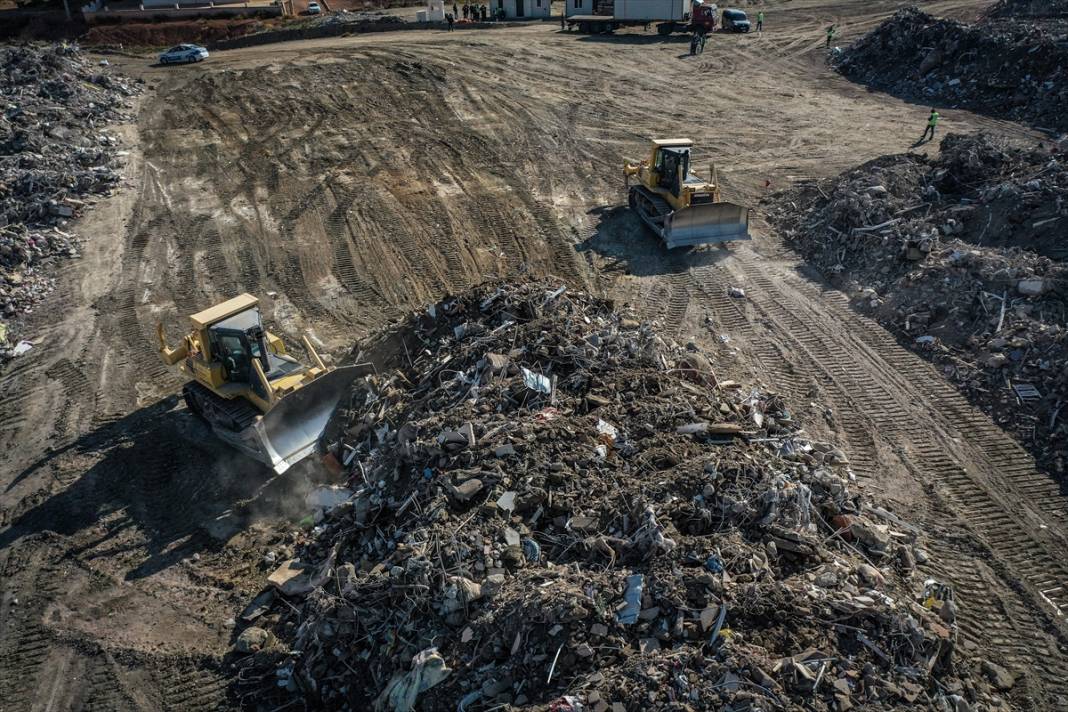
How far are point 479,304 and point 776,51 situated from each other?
23222 millimetres

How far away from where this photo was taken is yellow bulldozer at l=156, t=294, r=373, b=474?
963cm

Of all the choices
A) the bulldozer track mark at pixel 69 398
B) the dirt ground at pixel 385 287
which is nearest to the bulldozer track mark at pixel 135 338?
the dirt ground at pixel 385 287

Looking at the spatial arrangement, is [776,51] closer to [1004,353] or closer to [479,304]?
[1004,353]

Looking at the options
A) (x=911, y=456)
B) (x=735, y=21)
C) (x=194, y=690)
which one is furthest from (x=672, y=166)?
(x=735, y=21)

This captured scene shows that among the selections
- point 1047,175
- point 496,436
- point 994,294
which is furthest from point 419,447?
point 1047,175

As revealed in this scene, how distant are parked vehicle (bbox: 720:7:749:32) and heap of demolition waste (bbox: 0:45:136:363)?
78.0 ft

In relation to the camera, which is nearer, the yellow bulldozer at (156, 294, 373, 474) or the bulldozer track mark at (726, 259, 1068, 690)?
the bulldozer track mark at (726, 259, 1068, 690)

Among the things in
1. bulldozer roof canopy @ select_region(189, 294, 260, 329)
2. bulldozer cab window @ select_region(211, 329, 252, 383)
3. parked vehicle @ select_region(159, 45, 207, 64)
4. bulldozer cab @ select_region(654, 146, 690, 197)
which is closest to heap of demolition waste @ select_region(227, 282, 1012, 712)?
bulldozer cab window @ select_region(211, 329, 252, 383)

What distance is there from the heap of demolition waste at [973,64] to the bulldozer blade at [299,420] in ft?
66.6

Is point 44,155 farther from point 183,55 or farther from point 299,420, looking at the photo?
point 299,420

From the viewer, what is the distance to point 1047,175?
14148 mm

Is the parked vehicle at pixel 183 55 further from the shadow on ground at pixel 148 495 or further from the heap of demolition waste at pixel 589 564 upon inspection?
the heap of demolition waste at pixel 589 564

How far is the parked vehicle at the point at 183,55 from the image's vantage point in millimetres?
28547

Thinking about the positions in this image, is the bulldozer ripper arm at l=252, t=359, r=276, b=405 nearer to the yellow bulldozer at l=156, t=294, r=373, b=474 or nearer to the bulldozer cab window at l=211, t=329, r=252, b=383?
the yellow bulldozer at l=156, t=294, r=373, b=474
